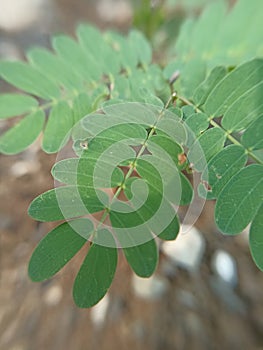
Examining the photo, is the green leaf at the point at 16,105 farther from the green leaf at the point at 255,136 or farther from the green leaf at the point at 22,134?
the green leaf at the point at 255,136

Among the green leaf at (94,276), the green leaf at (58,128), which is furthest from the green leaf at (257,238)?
the green leaf at (58,128)

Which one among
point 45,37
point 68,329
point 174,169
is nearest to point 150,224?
point 174,169

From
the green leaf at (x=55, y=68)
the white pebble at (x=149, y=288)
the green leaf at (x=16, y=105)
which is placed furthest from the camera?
the white pebble at (x=149, y=288)

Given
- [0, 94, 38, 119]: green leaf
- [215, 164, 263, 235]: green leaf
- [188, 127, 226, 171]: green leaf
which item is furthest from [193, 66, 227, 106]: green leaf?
[0, 94, 38, 119]: green leaf

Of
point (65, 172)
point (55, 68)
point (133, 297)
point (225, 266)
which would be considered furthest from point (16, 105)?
point (225, 266)

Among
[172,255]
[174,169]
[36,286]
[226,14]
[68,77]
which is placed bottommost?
[36,286]

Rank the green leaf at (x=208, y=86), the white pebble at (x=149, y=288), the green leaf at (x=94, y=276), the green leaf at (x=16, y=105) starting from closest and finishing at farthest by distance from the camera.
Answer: the green leaf at (x=94, y=276) < the green leaf at (x=208, y=86) < the green leaf at (x=16, y=105) < the white pebble at (x=149, y=288)

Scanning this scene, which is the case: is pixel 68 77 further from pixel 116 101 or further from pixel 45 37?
pixel 45 37
